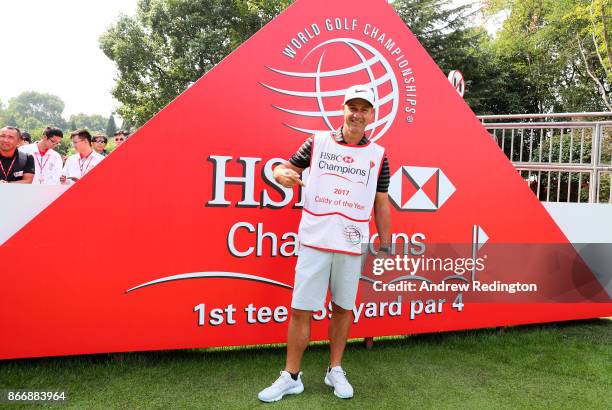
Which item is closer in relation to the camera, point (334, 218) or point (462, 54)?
point (334, 218)

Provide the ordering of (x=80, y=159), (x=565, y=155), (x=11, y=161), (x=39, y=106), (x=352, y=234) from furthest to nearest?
(x=39, y=106) → (x=80, y=159) → (x=565, y=155) → (x=11, y=161) → (x=352, y=234)

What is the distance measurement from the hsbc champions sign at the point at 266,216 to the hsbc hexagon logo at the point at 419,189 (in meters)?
0.01

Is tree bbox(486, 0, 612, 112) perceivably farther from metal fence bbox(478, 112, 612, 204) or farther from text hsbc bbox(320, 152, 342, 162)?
text hsbc bbox(320, 152, 342, 162)

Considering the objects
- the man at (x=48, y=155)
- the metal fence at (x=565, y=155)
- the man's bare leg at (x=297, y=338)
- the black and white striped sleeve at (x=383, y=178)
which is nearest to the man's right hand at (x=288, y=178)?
the black and white striped sleeve at (x=383, y=178)

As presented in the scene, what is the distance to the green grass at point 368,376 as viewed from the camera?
3.03 m

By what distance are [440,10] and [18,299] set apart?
22.8 m

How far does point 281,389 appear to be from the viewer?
3014 millimetres

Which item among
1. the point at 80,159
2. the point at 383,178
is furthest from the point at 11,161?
the point at 383,178

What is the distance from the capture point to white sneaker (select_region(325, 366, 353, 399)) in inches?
121

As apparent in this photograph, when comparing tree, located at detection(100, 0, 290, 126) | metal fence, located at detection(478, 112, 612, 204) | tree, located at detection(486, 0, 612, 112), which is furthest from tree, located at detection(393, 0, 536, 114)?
metal fence, located at detection(478, 112, 612, 204)

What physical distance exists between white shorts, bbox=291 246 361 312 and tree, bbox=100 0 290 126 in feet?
72.3

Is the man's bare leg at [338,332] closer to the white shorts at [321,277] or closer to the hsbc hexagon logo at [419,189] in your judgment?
the white shorts at [321,277]

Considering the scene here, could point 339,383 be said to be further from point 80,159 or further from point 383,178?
point 80,159

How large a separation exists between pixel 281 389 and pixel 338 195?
1.17m
